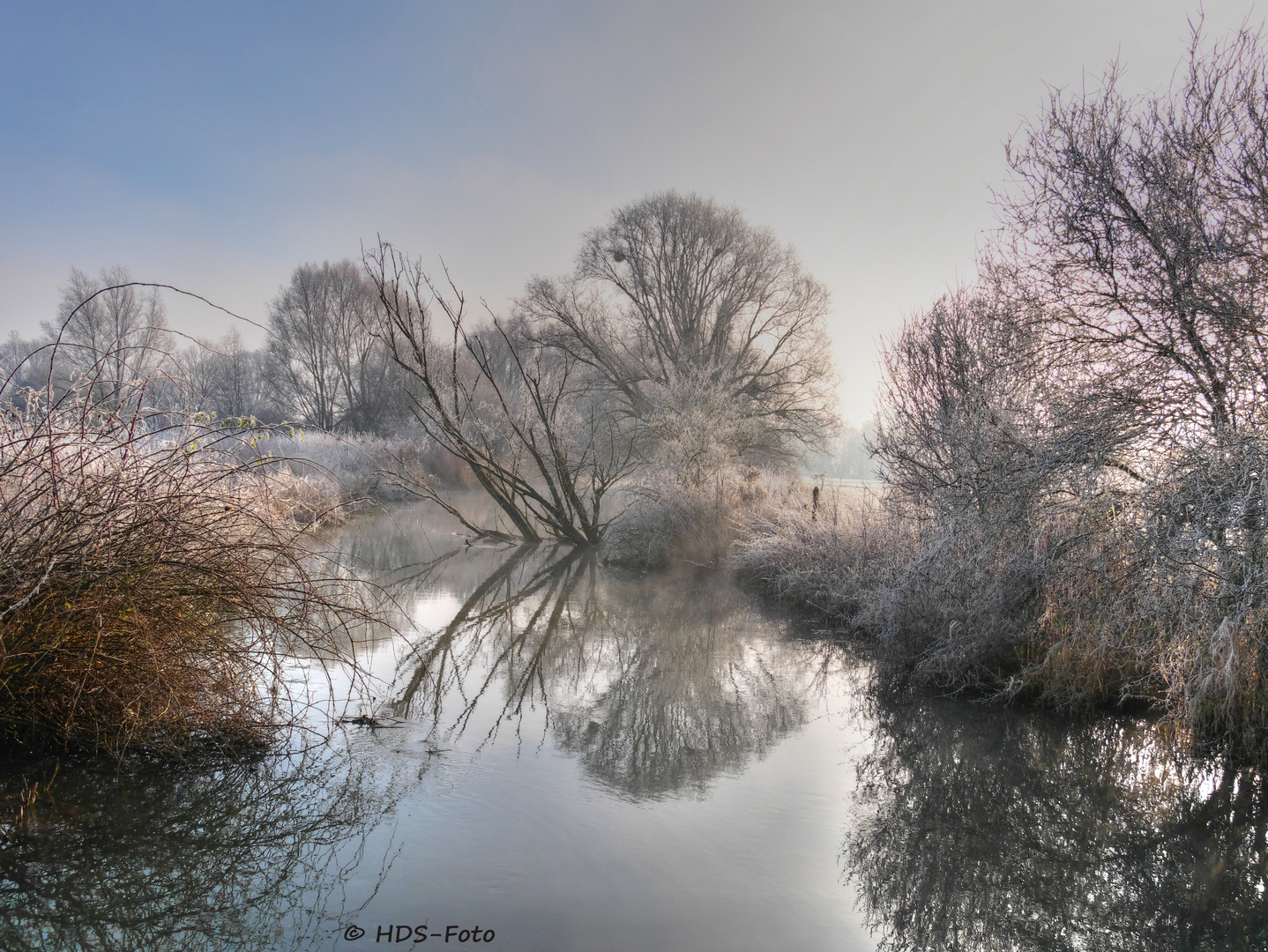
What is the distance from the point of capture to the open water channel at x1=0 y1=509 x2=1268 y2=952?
125 inches

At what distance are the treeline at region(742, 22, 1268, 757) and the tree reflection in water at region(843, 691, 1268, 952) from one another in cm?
64

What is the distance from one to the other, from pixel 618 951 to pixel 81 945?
199 centimetres

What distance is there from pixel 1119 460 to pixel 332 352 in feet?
108

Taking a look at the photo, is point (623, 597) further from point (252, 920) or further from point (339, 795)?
point (252, 920)

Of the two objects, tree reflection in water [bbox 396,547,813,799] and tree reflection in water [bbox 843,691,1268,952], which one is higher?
tree reflection in water [bbox 396,547,813,799]

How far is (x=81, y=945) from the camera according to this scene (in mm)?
2812

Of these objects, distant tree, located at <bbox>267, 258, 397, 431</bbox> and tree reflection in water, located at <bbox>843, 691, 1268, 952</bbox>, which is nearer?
tree reflection in water, located at <bbox>843, 691, 1268, 952</bbox>

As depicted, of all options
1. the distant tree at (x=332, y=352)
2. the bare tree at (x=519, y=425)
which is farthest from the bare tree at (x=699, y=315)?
the distant tree at (x=332, y=352)

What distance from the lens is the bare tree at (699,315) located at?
77.8 feet

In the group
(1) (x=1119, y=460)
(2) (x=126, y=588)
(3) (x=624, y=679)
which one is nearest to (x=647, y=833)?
(2) (x=126, y=588)

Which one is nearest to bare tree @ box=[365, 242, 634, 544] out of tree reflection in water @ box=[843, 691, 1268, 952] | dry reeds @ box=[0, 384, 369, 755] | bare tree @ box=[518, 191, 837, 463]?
bare tree @ box=[518, 191, 837, 463]

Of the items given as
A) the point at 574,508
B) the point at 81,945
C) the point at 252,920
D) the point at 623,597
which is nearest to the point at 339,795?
the point at 252,920

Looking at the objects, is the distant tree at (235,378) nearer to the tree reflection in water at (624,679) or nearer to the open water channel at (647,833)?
the tree reflection in water at (624,679)

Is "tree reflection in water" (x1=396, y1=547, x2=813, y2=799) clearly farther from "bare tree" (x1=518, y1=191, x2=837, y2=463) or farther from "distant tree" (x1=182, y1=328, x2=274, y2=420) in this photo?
"distant tree" (x1=182, y1=328, x2=274, y2=420)
